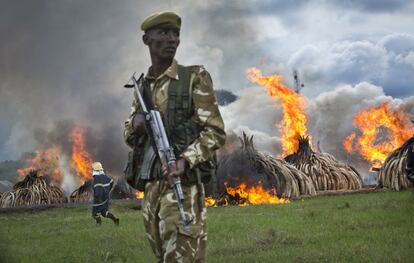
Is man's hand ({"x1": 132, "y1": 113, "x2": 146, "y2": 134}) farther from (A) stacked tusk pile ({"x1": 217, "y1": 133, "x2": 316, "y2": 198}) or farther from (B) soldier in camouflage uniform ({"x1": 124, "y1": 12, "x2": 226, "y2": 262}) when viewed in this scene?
(A) stacked tusk pile ({"x1": 217, "y1": 133, "x2": 316, "y2": 198})

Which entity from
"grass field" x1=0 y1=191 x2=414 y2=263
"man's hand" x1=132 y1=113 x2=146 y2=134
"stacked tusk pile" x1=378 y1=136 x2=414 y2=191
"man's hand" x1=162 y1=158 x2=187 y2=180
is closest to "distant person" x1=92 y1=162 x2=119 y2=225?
"grass field" x1=0 y1=191 x2=414 y2=263

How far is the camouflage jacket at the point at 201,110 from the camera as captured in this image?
3.86m

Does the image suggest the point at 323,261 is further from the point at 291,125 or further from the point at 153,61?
the point at 291,125

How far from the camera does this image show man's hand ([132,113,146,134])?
4061mm

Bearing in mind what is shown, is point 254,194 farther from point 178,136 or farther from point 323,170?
point 178,136

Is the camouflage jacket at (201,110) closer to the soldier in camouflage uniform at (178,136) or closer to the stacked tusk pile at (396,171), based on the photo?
the soldier in camouflage uniform at (178,136)

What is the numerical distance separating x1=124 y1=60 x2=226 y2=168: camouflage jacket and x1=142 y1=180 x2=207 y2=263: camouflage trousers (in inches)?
9.8

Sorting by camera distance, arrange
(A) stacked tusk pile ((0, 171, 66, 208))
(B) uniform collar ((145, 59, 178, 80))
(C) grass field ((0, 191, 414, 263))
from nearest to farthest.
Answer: (B) uniform collar ((145, 59, 178, 80)) < (C) grass field ((0, 191, 414, 263)) < (A) stacked tusk pile ((0, 171, 66, 208))

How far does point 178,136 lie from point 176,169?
0.28m

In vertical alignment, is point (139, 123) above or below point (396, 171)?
below

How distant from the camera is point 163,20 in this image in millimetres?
4059

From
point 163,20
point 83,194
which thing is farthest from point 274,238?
point 83,194

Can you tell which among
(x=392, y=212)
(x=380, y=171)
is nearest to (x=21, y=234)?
(x=392, y=212)

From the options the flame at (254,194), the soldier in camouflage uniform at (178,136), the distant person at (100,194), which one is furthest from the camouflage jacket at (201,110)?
the flame at (254,194)
